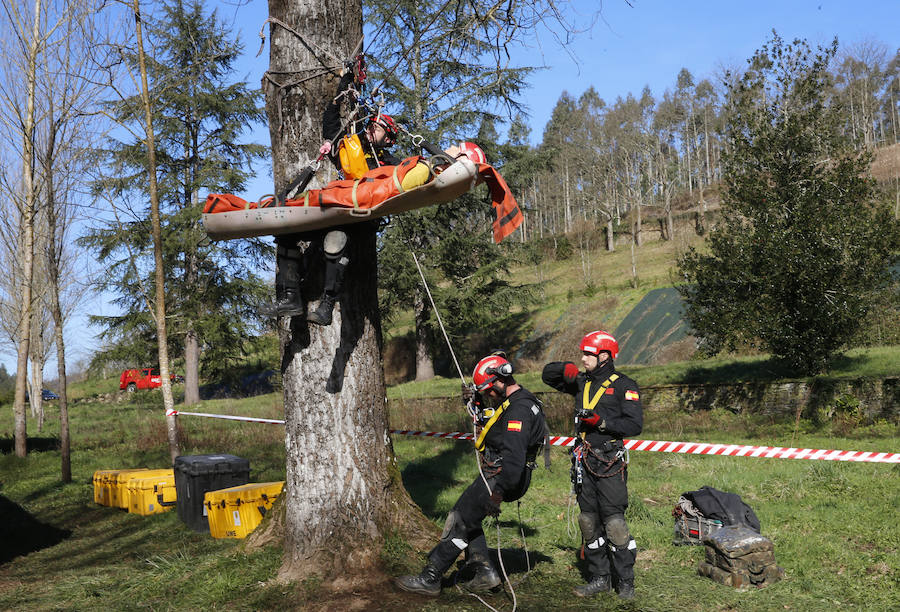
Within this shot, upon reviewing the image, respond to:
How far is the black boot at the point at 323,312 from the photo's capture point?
5.37 m

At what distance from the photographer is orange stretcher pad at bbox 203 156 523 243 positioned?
200 inches

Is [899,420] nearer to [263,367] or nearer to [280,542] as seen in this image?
[280,542]

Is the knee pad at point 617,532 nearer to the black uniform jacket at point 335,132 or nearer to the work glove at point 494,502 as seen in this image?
the work glove at point 494,502

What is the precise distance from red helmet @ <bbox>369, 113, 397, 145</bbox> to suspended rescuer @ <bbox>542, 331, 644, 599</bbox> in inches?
93.6

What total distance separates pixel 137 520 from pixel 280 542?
4.41 meters

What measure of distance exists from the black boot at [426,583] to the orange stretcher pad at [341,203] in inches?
98.9

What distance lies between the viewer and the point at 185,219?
2859cm

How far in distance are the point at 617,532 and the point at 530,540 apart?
6.56 feet

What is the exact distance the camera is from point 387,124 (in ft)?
19.6

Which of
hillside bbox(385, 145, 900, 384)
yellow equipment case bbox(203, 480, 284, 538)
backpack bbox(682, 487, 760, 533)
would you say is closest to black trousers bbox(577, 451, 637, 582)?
backpack bbox(682, 487, 760, 533)

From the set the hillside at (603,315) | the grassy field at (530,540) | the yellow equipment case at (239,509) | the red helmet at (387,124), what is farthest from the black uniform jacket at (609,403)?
the hillside at (603,315)

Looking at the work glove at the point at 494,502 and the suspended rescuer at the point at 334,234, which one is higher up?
the suspended rescuer at the point at 334,234

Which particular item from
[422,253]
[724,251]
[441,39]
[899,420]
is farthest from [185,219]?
→ [899,420]

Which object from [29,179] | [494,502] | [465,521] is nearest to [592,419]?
[494,502]
